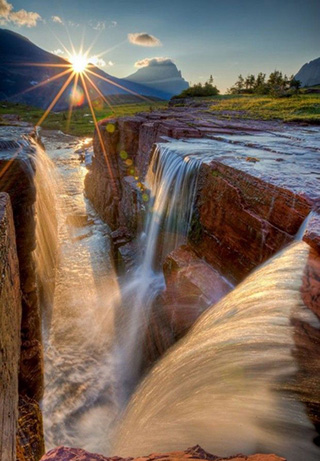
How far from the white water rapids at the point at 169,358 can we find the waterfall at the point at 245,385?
0.01 meters

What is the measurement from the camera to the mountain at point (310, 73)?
111 metres

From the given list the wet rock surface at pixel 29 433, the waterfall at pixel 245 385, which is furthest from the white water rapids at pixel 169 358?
the wet rock surface at pixel 29 433

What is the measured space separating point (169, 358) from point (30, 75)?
135683 mm

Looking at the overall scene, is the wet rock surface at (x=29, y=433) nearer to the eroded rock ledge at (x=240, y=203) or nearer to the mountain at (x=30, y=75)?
the eroded rock ledge at (x=240, y=203)

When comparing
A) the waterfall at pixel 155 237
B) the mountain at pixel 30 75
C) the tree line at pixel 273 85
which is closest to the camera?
the waterfall at pixel 155 237

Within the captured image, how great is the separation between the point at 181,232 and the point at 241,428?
15.7ft

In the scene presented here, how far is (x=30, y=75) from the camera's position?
110 meters

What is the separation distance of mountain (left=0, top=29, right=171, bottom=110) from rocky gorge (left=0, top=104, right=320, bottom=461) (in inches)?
3947

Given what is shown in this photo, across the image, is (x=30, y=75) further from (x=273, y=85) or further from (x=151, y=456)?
(x=151, y=456)

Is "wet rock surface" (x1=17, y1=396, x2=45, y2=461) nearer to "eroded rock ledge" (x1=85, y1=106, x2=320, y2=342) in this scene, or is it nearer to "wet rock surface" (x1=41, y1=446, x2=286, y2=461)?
"wet rock surface" (x1=41, y1=446, x2=286, y2=461)

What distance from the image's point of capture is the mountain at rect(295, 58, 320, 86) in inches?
4370

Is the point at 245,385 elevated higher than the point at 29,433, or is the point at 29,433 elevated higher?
the point at 245,385

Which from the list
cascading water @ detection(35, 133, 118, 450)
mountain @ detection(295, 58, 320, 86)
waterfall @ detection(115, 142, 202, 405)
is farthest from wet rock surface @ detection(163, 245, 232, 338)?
mountain @ detection(295, 58, 320, 86)

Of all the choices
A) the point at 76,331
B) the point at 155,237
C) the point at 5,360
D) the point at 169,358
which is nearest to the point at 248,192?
the point at 169,358
